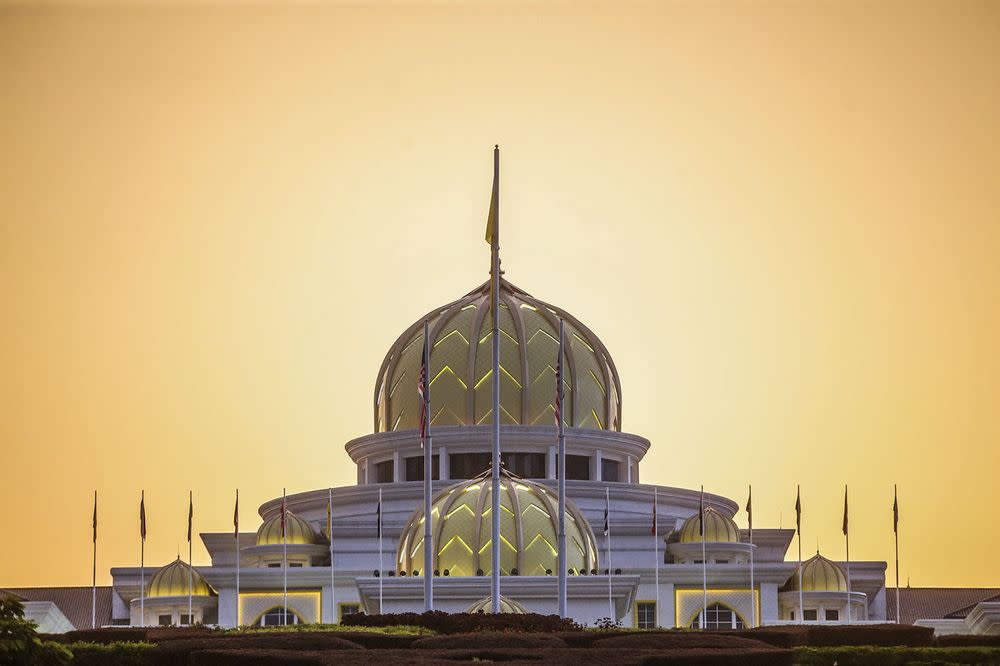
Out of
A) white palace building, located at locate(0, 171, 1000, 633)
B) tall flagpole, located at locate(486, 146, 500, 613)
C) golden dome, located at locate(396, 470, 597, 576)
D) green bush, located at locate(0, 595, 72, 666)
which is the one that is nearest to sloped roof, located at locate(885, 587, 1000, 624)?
white palace building, located at locate(0, 171, 1000, 633)

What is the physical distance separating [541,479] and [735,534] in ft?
23.3

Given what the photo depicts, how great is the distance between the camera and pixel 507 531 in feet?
190

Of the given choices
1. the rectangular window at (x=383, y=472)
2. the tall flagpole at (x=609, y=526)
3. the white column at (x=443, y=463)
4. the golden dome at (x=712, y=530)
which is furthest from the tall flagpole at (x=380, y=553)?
the golden dome at (x=712, y=530)

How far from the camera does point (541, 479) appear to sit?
67.8 metres

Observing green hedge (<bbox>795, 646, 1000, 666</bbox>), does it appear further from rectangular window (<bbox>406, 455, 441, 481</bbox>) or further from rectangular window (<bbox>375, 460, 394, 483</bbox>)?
rectangular window (<bbox>375, 460, 394, 483</bbox>)

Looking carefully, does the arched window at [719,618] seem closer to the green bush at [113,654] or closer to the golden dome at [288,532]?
Result: the golden dome at [288,532]

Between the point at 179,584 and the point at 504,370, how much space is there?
557 inches

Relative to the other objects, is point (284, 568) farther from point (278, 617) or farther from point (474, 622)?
point (474, 622)

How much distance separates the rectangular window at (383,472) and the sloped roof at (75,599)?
11.5 metres

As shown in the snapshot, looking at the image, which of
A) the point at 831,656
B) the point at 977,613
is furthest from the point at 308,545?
the point at 831,656

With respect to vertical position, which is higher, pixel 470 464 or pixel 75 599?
pixel 470 464

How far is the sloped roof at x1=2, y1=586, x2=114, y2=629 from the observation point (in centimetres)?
7462

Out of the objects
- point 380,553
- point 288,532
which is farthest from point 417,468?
point 380,553

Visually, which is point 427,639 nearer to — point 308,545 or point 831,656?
point 831,656
